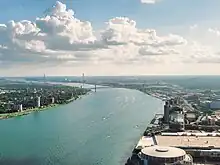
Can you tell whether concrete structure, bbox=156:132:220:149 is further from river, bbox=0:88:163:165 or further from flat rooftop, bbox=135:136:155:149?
river, bbox=0:88:163:165

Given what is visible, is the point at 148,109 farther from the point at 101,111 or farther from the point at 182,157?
the point at 182,157

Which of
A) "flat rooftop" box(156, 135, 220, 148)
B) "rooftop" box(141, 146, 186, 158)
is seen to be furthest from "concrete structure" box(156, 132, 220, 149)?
"rooftop" box(141, 146, 186, 158)

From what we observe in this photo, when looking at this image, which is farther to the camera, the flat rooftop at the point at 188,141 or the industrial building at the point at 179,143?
the flat rooftop at the point at 188,141

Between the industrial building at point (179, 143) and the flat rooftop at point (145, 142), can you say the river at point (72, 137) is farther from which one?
the industrial building at point (179, 143)

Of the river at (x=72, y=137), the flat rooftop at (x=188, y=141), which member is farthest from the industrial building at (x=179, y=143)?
the river at (x=72, y=137)

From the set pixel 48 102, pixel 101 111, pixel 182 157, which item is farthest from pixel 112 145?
pixel 48 102

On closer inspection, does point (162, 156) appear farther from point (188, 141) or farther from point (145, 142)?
point (188, 141)

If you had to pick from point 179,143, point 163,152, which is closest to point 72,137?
point 179,143
